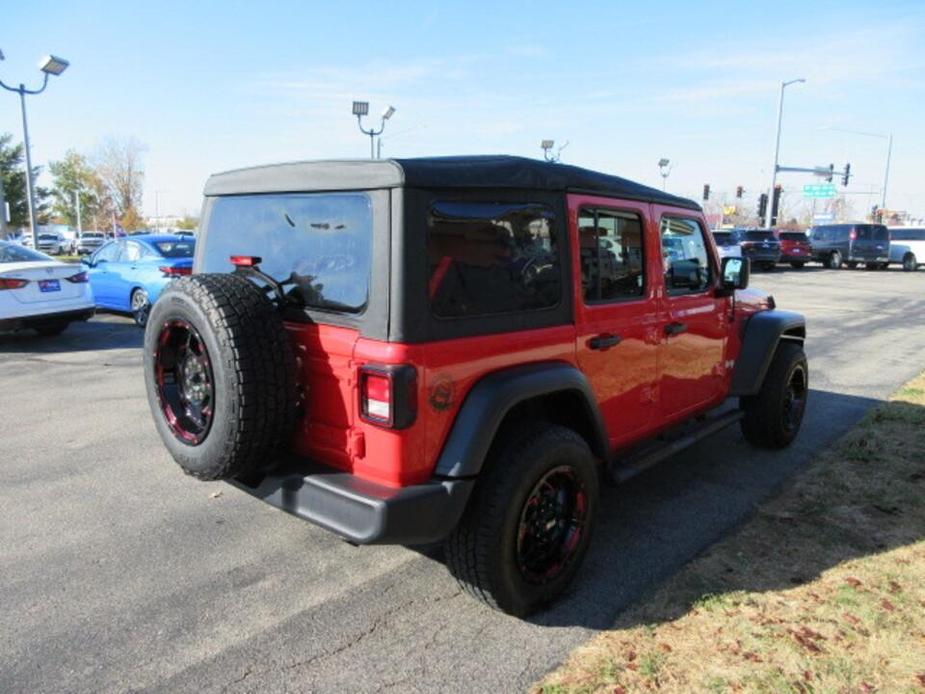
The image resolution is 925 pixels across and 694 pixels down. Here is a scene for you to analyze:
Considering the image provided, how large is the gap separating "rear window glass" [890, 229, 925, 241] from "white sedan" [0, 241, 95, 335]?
3284cm

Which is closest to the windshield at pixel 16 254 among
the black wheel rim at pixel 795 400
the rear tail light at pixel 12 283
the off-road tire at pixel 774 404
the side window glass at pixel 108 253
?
the rear tail light at pixel 12 283

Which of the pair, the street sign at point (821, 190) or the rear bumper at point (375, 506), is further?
the street sign at point (821, 190)

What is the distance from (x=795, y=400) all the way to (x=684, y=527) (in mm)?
2043

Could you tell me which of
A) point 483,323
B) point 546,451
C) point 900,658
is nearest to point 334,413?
point 483,323

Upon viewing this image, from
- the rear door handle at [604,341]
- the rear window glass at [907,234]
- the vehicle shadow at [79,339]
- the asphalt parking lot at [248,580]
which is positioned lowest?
the asphalt parking lot at [248,580]

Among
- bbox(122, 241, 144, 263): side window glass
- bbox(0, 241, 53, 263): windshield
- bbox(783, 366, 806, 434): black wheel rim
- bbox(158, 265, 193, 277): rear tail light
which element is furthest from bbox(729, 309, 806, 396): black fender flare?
bbox(122, 241, 144, 263): side window glass

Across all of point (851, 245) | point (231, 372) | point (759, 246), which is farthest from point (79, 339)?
point (851, 245)

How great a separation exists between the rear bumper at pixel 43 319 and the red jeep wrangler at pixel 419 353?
6.58m

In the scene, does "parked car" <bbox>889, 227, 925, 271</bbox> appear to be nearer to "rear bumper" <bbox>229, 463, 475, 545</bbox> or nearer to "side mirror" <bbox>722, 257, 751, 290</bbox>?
"side mirror" <bbox>722, 257, 751, 290</bbox>

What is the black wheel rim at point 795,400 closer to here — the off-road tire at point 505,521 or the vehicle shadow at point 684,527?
the vehicle shadow at point 684,527

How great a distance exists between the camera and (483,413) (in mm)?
2625

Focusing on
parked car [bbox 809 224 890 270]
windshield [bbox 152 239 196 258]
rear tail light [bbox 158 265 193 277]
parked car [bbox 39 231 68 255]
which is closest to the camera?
rear tail light [bbox 158 265 193 277]

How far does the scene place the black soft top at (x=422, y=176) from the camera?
8.36ft

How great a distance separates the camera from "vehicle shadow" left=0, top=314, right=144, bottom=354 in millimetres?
8914
